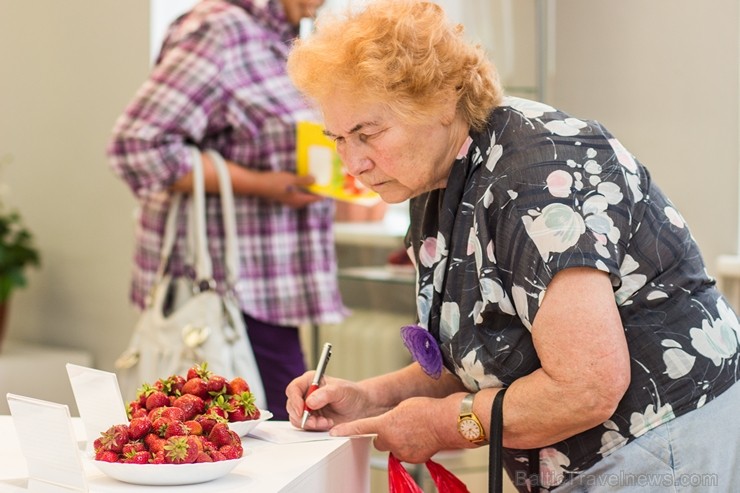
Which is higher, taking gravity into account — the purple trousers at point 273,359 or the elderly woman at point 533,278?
the elderly woman at point 533,278

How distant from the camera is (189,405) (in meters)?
1.43

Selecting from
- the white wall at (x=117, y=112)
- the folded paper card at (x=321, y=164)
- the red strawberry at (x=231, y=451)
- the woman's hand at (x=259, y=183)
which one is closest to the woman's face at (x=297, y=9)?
the folded paper card at (x=321, y=164)

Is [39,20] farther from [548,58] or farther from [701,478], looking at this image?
[701,478]

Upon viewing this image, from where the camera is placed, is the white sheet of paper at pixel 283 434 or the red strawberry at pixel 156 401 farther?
the white sheet of paper at pixel 283 434

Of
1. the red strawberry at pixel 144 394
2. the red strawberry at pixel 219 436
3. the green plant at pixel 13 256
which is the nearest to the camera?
the red strawberry at pixel 219 436

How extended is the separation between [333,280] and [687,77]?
1.08 metres

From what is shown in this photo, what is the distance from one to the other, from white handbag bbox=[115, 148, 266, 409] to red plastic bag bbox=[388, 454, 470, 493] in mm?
885

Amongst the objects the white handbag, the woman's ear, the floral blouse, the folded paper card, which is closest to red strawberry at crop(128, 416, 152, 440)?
the floral blouse

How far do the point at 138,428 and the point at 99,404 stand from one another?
8.7 inches

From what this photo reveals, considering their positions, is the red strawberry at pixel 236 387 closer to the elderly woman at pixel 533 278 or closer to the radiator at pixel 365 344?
the elderly woman at pixel 533 278

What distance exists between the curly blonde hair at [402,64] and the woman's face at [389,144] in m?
0.02

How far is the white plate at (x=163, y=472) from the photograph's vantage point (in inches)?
49.8

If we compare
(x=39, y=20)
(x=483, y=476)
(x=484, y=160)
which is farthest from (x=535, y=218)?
(x=39, y=20)

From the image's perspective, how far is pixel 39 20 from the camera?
4.08m
